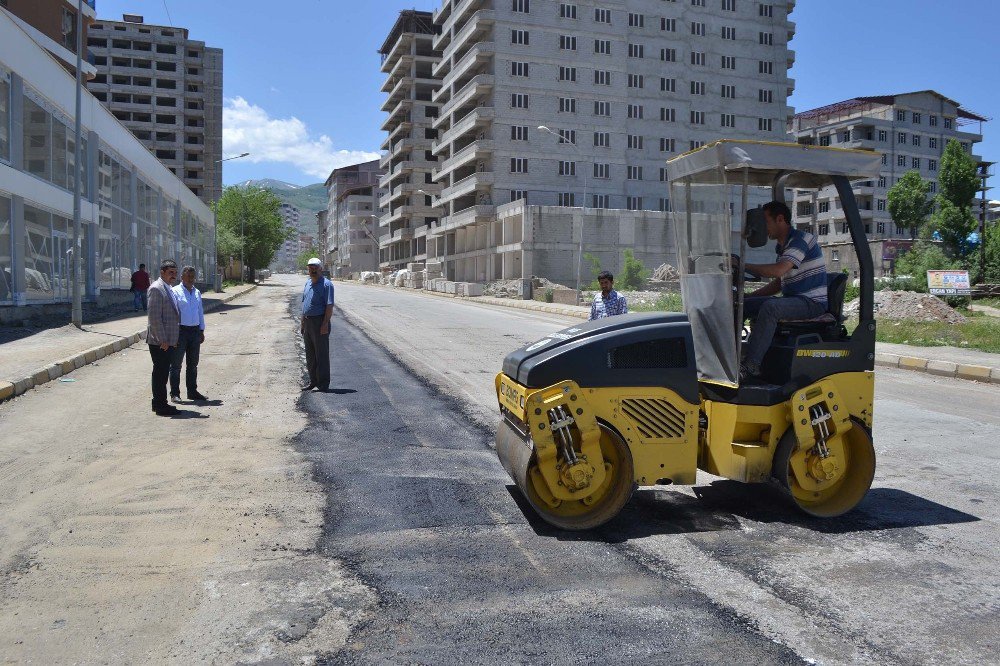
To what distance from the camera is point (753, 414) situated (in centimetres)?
Answer: 526

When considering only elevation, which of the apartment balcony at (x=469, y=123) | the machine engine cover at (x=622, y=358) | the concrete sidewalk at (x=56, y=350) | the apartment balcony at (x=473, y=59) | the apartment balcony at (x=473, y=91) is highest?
the apartment balcony at (x=473, y=59)

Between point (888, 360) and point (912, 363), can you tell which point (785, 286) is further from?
point (888, 360)

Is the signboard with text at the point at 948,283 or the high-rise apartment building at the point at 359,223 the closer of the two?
the signboard with text at the point at 948,283

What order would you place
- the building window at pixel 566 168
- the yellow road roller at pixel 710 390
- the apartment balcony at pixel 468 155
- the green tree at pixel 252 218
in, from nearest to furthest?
the yellow road roller at pixel 710 390 < the apartment balcony at pixel 468 155 < the building window at pixel 566 168 < the green tree at pixel 252 218

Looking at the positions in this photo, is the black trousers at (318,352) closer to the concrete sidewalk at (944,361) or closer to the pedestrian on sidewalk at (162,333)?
the pedestrian on sidewalk at (162,333)

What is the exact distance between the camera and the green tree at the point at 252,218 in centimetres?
8556

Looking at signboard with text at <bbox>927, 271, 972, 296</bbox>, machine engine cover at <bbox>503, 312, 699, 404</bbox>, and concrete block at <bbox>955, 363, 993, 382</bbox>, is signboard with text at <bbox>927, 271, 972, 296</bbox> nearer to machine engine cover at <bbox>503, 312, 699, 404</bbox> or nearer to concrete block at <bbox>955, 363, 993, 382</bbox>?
concrete block at <bbox>955, 363, 993, 382</bbox>

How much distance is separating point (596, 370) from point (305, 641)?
7.86 ft

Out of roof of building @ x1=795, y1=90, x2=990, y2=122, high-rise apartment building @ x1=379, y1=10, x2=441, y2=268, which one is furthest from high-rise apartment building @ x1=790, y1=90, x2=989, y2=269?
high-rise apartment building @ x1=379, y1=10, x2=441, y2=268

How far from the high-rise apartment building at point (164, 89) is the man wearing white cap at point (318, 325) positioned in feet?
313

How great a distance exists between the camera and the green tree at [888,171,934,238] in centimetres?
7462

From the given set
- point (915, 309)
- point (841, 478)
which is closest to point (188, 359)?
point (841, 478)

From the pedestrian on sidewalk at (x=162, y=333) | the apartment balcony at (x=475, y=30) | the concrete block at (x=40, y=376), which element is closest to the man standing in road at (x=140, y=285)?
the concrete block at (x=40, y=376)

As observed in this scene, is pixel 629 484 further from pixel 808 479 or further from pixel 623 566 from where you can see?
pixel 808 479
